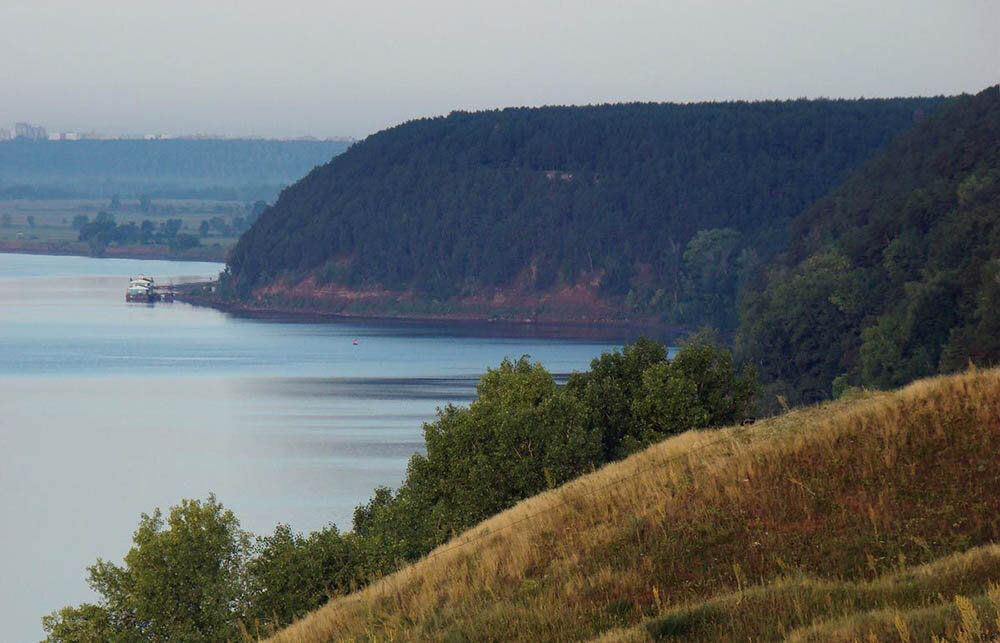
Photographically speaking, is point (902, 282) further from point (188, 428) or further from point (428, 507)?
point (428, 507)

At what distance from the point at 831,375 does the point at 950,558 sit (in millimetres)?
93813

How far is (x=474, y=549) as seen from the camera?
26719 mm

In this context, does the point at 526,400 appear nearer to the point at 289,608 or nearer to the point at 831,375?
the point at 289,608

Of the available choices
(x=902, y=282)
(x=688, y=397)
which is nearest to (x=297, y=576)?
(x=688, y=397)

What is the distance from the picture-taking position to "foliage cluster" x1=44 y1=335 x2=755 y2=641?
36469 millimetres

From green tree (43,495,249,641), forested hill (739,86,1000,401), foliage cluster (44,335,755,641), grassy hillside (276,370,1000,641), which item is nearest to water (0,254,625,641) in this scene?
foliage cluster (44,335,755,641)

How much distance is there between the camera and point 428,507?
45.2 m

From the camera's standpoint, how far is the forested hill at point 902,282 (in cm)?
9181

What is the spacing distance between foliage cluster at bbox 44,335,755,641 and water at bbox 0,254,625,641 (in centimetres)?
1697

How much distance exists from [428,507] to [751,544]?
23141 mm

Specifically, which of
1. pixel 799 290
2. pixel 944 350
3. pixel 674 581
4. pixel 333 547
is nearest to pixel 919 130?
pixel 799 290

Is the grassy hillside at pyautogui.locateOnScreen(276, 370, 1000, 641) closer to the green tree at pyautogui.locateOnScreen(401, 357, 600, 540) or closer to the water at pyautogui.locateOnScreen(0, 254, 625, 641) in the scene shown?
the green tree at pyautogui.locateOnScreen(401, 357, 600, 540)

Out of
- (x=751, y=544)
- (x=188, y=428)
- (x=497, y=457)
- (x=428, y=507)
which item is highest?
(x=751, y=544)

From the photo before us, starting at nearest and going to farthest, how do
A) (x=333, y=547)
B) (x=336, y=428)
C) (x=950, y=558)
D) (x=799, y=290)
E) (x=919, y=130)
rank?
(x=950, y=558), (x=333, y=547), (x=336, y=428), (x=799, y=290), (x=919, y=130)
